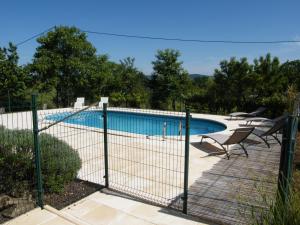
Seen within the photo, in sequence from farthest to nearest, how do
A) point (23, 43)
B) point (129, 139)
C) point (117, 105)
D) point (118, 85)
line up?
point (118, 85) → point (117, 105) → point (23, 43) → point (129, 139)

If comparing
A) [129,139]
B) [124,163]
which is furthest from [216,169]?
[129,139]

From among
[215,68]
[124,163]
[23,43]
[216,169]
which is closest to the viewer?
[216,169]

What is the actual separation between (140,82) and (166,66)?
3050 millimetres

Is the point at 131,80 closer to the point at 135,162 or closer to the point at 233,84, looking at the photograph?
the point at 233,84

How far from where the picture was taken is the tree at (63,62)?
1783 cm

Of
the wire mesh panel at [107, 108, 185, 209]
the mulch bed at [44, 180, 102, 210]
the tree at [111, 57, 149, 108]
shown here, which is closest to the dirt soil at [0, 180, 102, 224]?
the mulch bed at [44, 180, 102, 210]

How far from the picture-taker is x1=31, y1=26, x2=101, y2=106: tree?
17.8m

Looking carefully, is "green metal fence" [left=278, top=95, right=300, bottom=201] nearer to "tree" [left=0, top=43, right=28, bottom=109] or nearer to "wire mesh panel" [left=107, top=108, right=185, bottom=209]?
"wire mesh panel" [left=107, top=108, right=185, bottom=209]

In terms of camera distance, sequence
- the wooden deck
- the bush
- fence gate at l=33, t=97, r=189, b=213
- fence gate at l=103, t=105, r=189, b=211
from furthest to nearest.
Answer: fence gate at l=103, t=105, r=189, b=211 < fence gate at l=33, t=97, r=189, b=213 < the bush < the wooden deck

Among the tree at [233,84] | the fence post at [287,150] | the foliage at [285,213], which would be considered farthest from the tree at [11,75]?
the foliage at [285,213]

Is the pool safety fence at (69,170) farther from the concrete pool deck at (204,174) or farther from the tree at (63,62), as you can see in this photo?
the tree at (63,62)

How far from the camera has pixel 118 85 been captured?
816 inches

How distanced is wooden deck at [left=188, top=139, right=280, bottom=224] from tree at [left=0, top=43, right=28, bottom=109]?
13.7m

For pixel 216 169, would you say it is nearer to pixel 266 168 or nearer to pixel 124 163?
pixel 266 168
